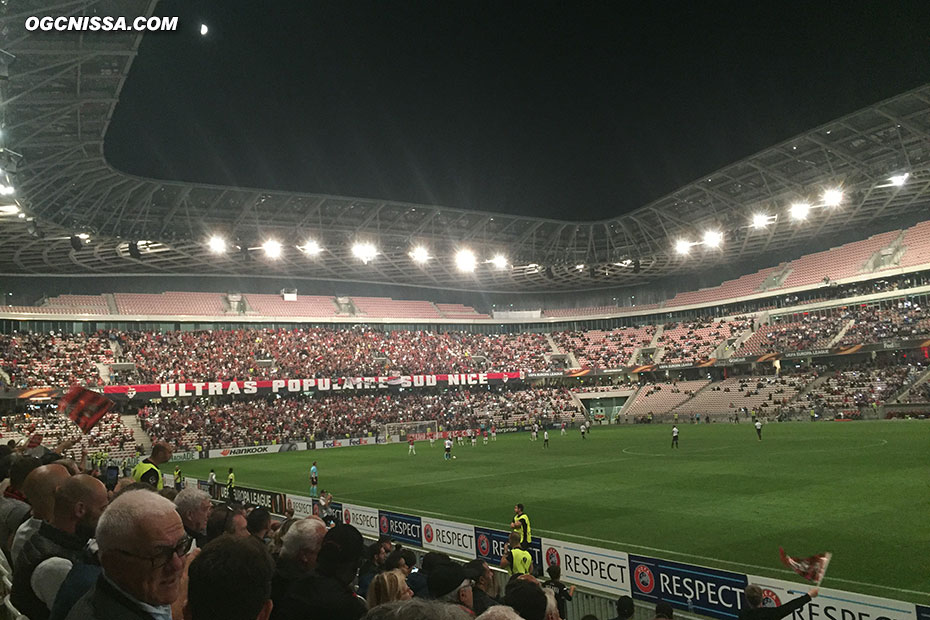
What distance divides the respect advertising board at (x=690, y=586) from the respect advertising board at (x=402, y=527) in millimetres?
6925

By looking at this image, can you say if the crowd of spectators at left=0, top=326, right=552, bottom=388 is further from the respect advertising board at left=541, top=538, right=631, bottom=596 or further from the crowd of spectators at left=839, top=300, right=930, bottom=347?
the respect advertising board at left=541, top=538, right=631, bottom=596

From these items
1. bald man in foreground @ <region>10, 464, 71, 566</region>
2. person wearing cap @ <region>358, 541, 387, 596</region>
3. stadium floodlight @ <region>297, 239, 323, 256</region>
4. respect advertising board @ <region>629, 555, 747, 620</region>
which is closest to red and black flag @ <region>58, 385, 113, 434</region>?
person wearing cap @ <region>358, 541, 387, 596</region>

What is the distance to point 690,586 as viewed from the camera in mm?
11141

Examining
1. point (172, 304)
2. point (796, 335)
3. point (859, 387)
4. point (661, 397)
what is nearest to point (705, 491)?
point (859, 387)

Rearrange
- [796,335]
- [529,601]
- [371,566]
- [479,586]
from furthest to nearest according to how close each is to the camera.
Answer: [796,335] < [371,566] < [479,586] < [529,601]

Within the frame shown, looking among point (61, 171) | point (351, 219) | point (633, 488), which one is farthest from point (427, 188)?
point (633, 488)

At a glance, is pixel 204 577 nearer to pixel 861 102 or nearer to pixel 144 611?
pixel 144 611

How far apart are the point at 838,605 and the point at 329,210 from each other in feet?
164

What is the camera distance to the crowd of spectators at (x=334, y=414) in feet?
186

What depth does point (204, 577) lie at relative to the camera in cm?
283

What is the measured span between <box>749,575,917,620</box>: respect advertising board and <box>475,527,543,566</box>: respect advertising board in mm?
5103

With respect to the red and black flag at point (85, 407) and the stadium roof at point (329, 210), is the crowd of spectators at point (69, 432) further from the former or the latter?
the red and black flag at point (85, 407)

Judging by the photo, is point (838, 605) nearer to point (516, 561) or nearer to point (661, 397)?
point (516, 561)

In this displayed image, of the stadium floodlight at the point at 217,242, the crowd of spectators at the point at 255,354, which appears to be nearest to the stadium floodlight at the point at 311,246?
the stadium floodlight at the point at 217,242
